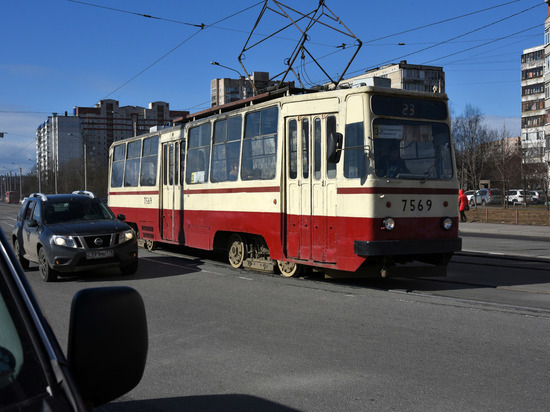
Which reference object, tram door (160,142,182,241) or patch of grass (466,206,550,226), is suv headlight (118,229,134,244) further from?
patch of grass (466,206,550,226)

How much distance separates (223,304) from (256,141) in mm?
4165

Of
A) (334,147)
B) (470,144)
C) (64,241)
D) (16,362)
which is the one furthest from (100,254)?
(470,144)

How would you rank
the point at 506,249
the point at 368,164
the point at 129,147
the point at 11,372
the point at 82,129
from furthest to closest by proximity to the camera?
the point at 82,129
the point at 129,147
the point at 506,249
the point at 368,164
the point at 11,372

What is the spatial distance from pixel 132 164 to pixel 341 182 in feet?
33.2

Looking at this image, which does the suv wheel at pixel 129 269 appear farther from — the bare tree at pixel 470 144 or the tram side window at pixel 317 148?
the bare tree at pixel 470 144

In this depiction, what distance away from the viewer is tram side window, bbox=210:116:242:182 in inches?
483

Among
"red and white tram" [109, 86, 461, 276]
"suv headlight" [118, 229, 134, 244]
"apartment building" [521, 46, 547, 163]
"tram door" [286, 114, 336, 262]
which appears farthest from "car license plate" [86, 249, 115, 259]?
"apartment building" [521, 46, 547, 163]

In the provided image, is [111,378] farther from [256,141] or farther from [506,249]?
[506,249]

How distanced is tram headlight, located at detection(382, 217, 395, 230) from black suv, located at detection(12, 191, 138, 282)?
5013 millimetres

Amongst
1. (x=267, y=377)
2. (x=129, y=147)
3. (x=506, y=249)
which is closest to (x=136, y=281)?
(x=267, y=377)

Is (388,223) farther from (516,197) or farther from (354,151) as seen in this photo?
(516,197)

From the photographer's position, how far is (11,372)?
5.03ft

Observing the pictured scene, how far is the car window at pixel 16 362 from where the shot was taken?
1.48 metres

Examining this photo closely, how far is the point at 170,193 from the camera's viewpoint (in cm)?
1530
